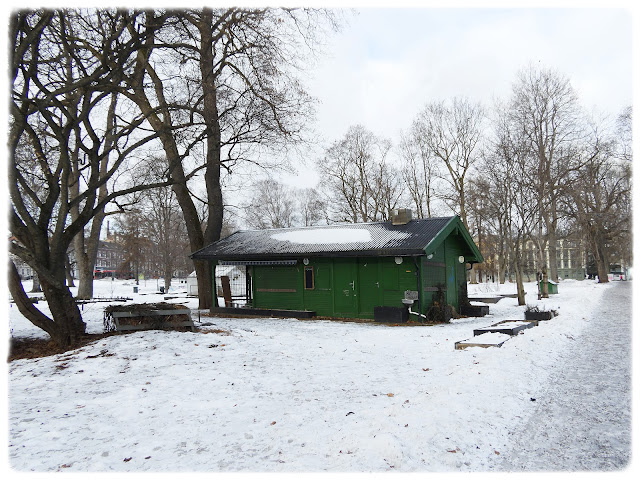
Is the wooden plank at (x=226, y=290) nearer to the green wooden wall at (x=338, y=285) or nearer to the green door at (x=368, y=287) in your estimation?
the green wooden wall at (x=338, y=285)

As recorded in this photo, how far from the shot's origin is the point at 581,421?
205 inches

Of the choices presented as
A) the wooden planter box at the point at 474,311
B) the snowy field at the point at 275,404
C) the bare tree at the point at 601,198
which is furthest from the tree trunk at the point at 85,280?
the bare tree at the point at 601,198

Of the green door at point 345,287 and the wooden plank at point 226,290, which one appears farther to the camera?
the wooden plank at point 226,290

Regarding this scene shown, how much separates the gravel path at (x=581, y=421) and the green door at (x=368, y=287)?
8.13m

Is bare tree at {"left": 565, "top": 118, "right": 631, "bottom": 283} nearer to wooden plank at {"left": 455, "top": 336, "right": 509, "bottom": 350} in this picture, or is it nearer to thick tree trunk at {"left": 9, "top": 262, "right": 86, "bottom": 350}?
wooden plank at {"left": 455, "top": 336, "right": 509, "bottom": 350}

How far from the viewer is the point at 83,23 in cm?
1051

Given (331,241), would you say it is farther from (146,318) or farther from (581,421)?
(581,421)

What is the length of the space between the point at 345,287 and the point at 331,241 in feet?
6.34

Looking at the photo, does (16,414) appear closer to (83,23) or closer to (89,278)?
(83,23)

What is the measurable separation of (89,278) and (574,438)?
25.6 m

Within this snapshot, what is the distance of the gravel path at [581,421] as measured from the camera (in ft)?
13.8

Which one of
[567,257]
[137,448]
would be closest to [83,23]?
[137,448]

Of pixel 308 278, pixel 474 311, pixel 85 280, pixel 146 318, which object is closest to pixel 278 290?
pixel 308 278

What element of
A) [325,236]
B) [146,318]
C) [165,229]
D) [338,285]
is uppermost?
[165,229]
